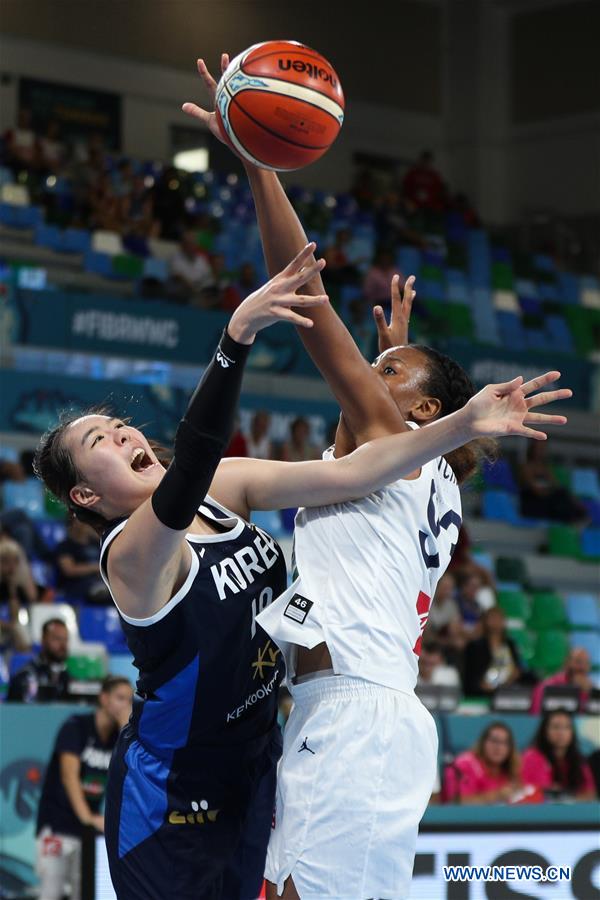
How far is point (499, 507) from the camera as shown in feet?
49.2

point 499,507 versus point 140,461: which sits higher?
point 499,507

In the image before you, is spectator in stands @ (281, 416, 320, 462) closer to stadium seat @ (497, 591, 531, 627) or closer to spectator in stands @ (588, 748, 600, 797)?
stadium seat @ (497, 591, 531, 627)

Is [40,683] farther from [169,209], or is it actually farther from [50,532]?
[169,209]

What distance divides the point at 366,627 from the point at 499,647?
7.98 meters

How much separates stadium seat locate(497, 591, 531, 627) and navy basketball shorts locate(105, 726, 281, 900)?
9944 mm

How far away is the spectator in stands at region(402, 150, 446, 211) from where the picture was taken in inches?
785

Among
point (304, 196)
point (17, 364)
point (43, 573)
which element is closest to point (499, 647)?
point (43, 573)

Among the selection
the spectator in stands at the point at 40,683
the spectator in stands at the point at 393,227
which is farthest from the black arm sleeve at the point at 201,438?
the spectator in stands at the point at 393,227

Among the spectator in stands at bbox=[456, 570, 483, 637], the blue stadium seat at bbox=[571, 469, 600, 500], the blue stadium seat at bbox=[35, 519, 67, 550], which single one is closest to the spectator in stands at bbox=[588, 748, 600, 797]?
the spectator in stands at bbox=[456, 570, 483, 637]

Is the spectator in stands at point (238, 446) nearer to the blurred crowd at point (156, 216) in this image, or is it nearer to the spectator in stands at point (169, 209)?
the blurred crowd at point (156, 216)

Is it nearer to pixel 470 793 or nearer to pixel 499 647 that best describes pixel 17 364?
pixel 499 647

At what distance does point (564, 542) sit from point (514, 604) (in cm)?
226

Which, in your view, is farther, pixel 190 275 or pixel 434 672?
pixel 190 275

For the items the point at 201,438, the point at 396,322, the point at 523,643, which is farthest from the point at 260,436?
the point at 201,438
